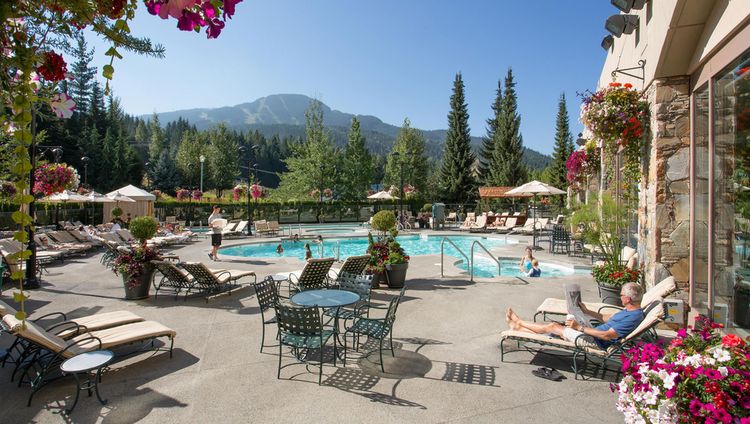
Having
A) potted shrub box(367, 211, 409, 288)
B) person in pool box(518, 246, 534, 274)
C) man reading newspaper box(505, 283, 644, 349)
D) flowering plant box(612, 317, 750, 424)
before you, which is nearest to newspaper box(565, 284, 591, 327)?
man reading newspaper box(505, 283, 644, 349)

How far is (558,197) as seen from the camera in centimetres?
3597

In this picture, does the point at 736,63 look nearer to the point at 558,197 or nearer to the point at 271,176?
the point at 558,197

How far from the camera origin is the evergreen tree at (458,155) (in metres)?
38.2

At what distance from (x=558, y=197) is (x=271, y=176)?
84.9 m

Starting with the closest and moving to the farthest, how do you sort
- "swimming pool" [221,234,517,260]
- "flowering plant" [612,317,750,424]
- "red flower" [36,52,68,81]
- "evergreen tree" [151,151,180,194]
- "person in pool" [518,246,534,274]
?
"red flower" [36,52,68,81]
"flowering plant" [612,317,750,424]
"person in pool" [518,246,534,274]
"swimming pool" [221,234,517,260]
"evergreen tree" [151,151,180,194]

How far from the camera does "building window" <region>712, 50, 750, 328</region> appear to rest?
3.98 m

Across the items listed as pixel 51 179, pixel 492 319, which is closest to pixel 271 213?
pixel 51 179

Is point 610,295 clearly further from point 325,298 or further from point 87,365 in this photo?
point 87,365

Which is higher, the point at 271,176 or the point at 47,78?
the point at 271,176

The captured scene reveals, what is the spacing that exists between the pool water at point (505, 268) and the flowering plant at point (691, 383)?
27.6 feet

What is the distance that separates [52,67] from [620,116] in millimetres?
6673

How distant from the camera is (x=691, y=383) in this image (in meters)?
2.29

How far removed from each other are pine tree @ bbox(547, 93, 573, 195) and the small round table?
40700 millimetres

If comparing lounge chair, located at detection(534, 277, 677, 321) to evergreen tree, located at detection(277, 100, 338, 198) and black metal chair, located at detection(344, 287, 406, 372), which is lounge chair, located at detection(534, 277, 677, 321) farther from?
evergreen tree, located at detection(277, 100, 338, 198)
